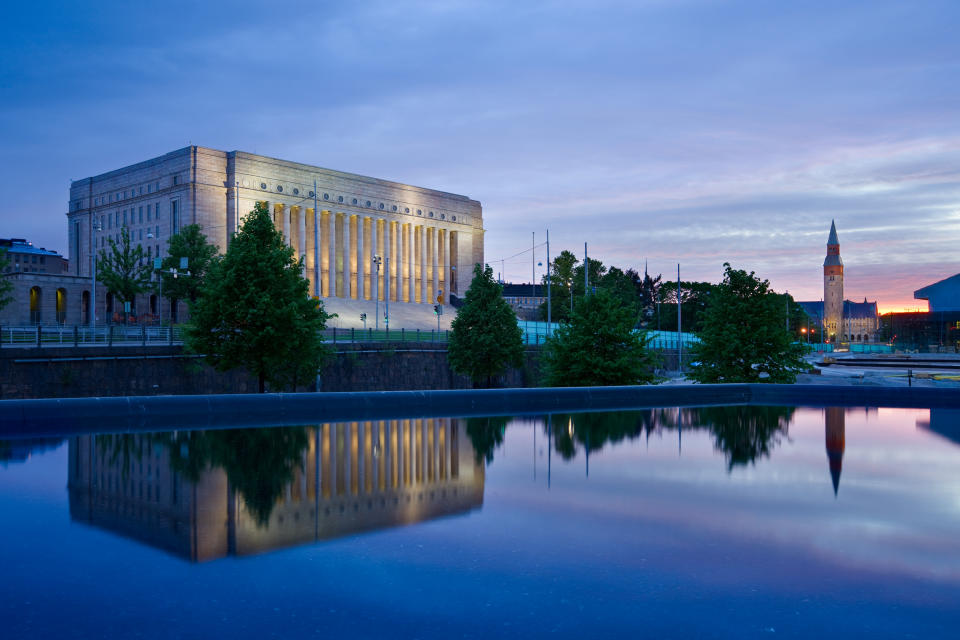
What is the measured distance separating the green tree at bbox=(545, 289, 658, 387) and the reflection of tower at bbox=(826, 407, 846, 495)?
7172 mm

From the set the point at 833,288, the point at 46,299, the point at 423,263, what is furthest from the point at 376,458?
the point at 833,288

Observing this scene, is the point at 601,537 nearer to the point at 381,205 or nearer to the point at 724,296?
the point at 724,296

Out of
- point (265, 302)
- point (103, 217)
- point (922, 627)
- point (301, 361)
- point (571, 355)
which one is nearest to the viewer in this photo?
point (922, 627)

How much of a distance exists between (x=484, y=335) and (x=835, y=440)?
2810 cm

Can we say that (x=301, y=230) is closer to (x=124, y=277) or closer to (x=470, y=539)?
(x=124, y=277)

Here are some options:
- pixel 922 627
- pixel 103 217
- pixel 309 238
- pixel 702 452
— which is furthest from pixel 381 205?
pixel 922 627

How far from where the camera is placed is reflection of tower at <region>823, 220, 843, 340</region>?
19088 cm

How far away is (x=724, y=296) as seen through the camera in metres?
28.4

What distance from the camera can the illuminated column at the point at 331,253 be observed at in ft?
290

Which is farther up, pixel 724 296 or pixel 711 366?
pixel 724 296

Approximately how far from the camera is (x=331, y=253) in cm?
8862

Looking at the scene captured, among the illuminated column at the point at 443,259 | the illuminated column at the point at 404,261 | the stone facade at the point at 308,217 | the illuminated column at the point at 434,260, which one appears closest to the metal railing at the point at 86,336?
the stone facade at the point at 308,217

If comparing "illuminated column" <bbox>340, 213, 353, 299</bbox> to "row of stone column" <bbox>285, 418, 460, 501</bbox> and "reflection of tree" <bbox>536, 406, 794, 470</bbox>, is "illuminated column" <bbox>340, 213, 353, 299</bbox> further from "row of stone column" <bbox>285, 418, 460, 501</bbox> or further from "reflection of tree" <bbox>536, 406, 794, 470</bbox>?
"row of stone column" <bbox>285, 418, 460, 501</bbox>

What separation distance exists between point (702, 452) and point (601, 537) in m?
6.22
